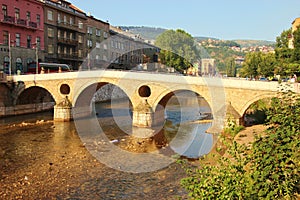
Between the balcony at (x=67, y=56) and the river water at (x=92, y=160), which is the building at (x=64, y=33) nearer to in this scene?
the balcony at (x=67, y=56)

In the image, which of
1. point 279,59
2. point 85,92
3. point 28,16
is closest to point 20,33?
point 28,16

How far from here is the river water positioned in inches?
404

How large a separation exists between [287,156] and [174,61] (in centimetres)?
5025

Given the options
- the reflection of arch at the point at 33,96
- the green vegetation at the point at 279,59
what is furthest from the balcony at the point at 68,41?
the green vegetation at the point at 279,59

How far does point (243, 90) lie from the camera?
58.9ft

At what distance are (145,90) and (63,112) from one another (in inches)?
281

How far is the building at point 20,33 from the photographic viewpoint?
28.6m

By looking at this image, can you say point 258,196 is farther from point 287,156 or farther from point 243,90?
point 243,90

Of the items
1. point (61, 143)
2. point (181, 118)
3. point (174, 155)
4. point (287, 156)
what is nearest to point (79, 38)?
point (181, 118)

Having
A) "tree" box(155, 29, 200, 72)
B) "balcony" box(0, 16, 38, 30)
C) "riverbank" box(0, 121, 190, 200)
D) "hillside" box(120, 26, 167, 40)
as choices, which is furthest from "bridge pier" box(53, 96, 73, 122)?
"hillside" box(120, 26, 167, 40)

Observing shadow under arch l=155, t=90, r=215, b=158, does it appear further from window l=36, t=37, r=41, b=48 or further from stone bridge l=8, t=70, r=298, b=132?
window l=36, t=37, r=41, b=48

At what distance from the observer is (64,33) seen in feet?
124

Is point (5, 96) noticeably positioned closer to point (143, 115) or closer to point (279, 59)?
point (143, 115)

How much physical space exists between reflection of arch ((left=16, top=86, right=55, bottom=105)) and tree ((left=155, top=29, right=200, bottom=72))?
29.1m
